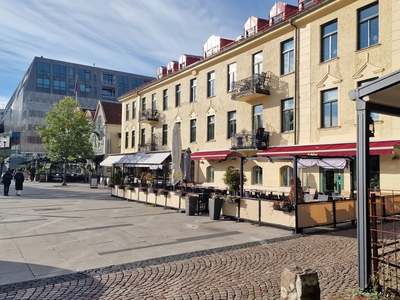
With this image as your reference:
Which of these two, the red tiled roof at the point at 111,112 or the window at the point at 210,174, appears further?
the red tiled roof at the point at 111,112

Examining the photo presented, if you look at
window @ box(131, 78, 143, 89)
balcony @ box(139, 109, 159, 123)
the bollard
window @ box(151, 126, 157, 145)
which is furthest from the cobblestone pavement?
window @ box(131, 78, 143, 89)

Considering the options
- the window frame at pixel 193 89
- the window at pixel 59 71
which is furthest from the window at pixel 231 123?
the window at pixel 59 71

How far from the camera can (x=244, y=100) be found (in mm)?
20625

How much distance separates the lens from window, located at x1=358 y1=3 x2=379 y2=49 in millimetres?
14477

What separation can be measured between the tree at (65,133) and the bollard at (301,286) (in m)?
32.3

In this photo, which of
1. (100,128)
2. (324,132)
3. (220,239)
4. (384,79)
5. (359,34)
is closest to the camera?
(384,79)

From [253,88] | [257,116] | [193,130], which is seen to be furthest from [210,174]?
[253,88]

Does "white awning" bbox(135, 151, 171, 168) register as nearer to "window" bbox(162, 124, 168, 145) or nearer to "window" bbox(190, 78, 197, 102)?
"window" bbox(162, 124, 168, 145)

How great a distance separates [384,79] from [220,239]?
6.05 metres

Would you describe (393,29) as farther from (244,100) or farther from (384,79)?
(384,79)

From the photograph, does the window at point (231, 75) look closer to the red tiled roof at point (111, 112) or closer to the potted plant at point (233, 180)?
the potted plant at point (233, 180)

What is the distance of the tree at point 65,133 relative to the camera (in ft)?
109

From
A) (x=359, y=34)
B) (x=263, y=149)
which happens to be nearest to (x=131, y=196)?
(x=263, y=149)

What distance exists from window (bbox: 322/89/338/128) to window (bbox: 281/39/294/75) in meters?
2.75
